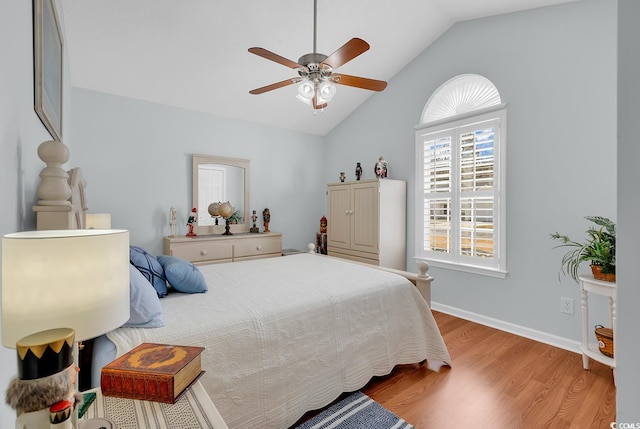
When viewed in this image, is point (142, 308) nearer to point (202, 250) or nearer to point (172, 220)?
point (202, 250)

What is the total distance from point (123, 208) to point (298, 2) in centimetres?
279

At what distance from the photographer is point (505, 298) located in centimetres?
304

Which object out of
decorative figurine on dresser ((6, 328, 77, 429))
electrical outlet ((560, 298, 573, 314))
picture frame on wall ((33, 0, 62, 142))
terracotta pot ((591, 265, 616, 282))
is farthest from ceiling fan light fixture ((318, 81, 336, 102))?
electrical outlet ((560, 298, 573, 314))

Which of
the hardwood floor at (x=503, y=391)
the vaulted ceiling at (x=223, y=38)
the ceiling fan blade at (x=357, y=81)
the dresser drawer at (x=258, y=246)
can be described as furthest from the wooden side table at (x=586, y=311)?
the dresser drawer at (x=258, y=246)

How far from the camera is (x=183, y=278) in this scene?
1.85m

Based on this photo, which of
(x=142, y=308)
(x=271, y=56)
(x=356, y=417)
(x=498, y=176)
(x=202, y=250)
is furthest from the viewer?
(x=202, y=250)

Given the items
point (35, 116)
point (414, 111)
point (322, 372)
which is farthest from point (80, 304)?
point (414, 111)

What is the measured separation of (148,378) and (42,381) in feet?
1.35

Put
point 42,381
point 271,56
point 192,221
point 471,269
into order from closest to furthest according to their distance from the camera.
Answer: point 42,381 < point 271,56 < point 471,269 < point 192,221

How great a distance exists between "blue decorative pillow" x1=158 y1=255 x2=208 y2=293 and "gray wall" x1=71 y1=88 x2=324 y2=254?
1939 mm

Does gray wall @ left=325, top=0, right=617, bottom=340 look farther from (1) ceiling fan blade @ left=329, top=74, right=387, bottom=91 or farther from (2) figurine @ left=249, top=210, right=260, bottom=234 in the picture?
(2) figurine @ left=249, top=210, right=260, bottom=234

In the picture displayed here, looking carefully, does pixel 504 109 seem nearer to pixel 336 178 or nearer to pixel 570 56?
pixel 570 56

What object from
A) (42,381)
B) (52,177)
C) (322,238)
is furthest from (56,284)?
(322,238)

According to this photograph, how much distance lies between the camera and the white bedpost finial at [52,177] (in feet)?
3.38
